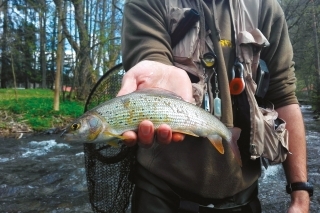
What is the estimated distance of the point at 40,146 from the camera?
10.7m

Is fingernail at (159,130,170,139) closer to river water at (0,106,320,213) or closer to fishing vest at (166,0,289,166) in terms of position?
fishing vest at (166,0,289,166)

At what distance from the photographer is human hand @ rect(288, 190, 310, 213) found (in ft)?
7.91

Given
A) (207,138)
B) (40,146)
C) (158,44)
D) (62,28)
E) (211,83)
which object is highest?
(62,28)

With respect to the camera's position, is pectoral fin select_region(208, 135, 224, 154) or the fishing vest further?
the fishing vest

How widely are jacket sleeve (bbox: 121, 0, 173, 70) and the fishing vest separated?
8 centimetres

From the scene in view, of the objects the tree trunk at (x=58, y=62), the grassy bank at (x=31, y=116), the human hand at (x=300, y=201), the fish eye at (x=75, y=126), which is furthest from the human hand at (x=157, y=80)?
the tree trunk at (x=58, y=62)

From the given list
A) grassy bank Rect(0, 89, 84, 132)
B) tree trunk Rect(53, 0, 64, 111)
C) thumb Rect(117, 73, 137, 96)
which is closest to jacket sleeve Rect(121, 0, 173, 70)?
thumb Rect(117, 73, 137, 96)

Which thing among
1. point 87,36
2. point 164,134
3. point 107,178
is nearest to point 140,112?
point 164,134

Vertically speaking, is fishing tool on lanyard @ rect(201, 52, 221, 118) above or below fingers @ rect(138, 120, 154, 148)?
above

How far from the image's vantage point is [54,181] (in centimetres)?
683

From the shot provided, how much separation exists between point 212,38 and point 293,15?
2098 centimetres

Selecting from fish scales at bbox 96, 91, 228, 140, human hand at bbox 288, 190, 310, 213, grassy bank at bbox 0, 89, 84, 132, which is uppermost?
fish scales at bbox 96, 91, 228, 140

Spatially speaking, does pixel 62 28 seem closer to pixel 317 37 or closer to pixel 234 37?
pixel 234 37

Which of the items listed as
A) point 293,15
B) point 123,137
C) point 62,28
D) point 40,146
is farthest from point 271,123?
point 293,15
